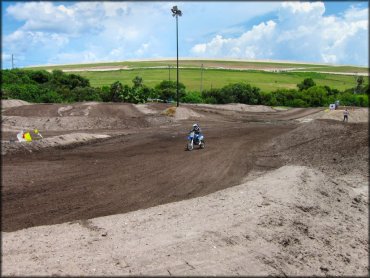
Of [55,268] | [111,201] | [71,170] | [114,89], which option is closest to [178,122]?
[114,89]

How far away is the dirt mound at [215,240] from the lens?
8.53m

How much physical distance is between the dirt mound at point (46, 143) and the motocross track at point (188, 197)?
0.09m

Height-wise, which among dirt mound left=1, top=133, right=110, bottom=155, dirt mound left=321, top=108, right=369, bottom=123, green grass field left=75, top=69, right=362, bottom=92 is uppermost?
green grass field left=75, top=69, right=362, bottom=92

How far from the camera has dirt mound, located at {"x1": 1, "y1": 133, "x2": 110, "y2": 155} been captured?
67.9ft

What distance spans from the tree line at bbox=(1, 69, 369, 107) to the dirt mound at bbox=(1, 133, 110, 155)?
3411 centimetres

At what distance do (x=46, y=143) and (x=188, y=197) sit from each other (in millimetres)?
12699

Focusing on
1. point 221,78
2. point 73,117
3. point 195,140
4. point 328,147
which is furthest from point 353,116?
point 221,78

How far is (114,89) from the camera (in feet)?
202

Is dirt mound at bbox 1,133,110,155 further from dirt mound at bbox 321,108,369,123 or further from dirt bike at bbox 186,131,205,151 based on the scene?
dirt mound at bbox 321,108,369,123

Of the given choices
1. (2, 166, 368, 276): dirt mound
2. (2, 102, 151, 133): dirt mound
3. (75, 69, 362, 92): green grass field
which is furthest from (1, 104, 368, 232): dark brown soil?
(75, 69, 362, 92): green grass field

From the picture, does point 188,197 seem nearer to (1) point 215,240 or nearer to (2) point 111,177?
(2) point 111,177

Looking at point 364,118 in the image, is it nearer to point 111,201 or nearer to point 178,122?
point 178,122

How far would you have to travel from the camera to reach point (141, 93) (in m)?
62.9

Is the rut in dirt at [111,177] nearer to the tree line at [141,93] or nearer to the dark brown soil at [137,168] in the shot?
the dark brown soil at [137,168]
